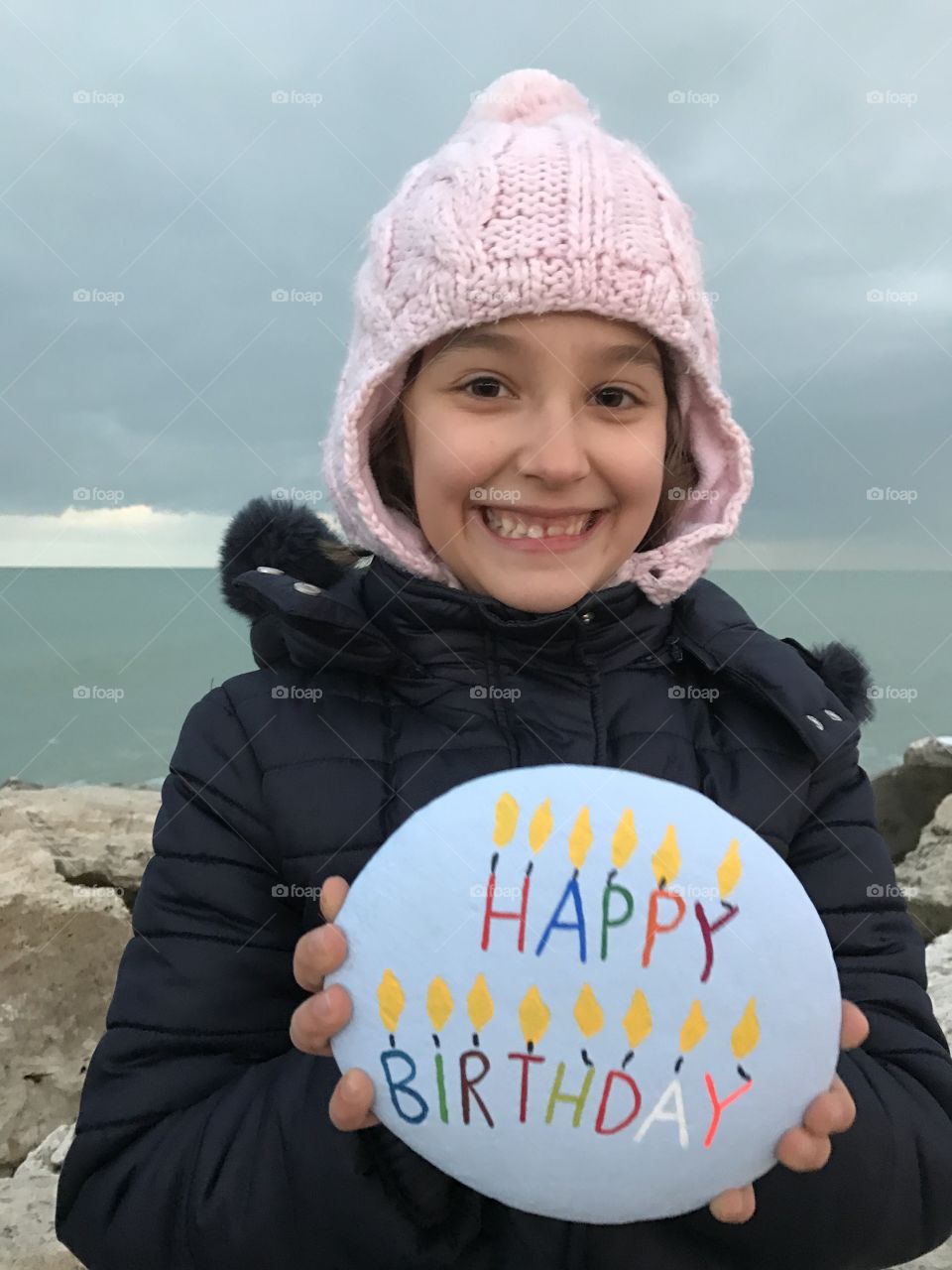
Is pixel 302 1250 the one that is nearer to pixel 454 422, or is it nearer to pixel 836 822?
pixel 836 822

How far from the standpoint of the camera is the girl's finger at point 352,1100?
104 cm

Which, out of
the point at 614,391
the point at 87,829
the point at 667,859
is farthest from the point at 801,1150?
the point at 87,829

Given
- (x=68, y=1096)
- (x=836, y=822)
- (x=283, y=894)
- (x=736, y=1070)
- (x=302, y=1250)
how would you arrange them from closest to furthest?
(x=736, y=1070) < (x=302, y=1250) < (x=283, y=894) < (x=836, y=822) < (x=68, y=1096)

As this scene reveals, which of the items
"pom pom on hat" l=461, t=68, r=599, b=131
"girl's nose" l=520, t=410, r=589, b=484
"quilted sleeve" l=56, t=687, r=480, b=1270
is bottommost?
"quilted sleeve" l=56, t=687, r=480, b=1270

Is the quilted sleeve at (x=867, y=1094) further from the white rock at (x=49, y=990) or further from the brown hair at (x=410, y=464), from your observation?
the white rock at (x=49, y=990)

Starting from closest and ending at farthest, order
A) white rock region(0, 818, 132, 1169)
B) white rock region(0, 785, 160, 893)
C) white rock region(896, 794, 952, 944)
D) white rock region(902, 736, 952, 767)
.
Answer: white rock region(0, 818, 132, 1169)
white rock region(0, 785, 160, 893)
white rock region(896, 794, 952, 944)
white rock region(902, 736, 952, 767)

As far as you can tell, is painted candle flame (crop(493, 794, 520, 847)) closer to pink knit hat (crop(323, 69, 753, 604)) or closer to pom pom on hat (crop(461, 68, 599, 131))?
pink knit hat (crop(323, 69, 753, 604))

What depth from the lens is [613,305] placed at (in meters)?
1.36

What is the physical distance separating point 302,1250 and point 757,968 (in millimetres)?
650

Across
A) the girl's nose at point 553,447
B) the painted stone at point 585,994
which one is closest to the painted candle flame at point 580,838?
the painted stone at point 585,994

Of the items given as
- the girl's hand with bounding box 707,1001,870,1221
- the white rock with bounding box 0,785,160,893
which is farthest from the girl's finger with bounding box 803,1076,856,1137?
the white rock with bounding box 0,785,160,893

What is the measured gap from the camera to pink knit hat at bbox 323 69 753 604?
135cm

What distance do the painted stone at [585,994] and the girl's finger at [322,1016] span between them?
0.06 ft

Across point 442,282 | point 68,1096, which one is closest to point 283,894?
point 442,282
